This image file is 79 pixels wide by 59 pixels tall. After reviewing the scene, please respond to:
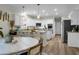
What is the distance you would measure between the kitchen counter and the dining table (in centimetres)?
64

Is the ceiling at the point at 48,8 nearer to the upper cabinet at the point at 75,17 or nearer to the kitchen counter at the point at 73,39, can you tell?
the upper cabinet at the point at 75,17

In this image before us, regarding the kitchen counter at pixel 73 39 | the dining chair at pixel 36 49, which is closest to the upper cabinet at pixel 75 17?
the kitchen counter at pixel 73 39

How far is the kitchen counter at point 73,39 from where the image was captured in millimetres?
2170

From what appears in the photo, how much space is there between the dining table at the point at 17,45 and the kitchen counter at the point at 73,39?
0.64 metres

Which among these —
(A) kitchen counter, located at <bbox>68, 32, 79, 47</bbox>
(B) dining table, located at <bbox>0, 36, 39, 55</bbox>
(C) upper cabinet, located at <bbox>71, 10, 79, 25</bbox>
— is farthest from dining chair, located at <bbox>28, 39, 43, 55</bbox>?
(C) upper cabinet, located at <bbox>71, 10, 79, 25</bbox>

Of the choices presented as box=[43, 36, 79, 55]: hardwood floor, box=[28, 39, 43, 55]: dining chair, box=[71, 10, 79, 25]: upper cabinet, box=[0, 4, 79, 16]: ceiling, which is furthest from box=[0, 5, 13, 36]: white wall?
box=[71, 10, 79, 25]: upper cabinet

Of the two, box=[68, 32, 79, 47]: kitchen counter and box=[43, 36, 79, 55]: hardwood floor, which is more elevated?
box=[68, 32, 79, 47]: kitchen counter

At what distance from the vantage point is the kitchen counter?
2170 mm

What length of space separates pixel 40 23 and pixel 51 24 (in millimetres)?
214

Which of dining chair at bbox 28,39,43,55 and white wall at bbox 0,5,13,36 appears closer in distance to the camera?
white wall at bbox 0,5,13,36

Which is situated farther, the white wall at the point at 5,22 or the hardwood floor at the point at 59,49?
the hardwood floor at the point at 59,49

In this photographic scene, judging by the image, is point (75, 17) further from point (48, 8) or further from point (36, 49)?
point (36, 49)

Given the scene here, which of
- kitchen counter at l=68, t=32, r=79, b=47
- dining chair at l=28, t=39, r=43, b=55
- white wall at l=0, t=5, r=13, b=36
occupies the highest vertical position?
white wall at l=0, t=5, r=13, b=36

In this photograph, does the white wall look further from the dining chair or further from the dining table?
the dining chair
